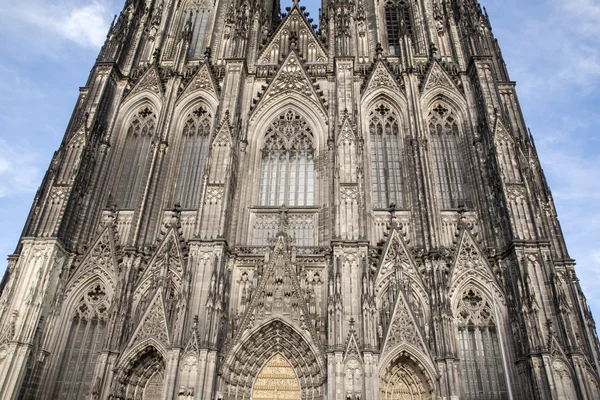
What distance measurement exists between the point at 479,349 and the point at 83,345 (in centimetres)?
1553

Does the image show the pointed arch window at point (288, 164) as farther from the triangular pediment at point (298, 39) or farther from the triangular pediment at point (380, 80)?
the triangular pediment at point (298, 39)

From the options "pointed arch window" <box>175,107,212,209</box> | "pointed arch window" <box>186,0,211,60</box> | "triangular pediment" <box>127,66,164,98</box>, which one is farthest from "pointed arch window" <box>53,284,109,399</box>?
"pointed arch window" <box>186,0,211,60</box>

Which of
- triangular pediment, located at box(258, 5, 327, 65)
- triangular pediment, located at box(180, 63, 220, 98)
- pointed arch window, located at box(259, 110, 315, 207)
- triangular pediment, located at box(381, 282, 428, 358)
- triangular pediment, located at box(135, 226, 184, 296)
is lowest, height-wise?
triangular pediment, located at box(381, 282, 428, 358)

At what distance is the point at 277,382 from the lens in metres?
18.1

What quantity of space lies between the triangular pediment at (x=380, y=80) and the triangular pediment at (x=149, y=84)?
428 inches

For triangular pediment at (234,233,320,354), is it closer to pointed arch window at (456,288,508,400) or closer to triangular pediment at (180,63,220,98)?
pointed arch window at (456,288,508,400)

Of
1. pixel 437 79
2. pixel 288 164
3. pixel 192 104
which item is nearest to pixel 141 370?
pixel 288 164

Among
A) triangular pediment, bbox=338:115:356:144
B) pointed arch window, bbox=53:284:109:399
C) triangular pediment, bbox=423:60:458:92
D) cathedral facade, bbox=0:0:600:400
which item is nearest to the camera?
cathedral facade, bbox=0:0:600:400

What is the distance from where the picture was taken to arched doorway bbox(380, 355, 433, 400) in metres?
17.5

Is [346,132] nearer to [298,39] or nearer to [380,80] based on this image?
[380,80]

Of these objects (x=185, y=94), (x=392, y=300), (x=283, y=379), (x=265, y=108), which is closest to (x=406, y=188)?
(x=392, y=300)

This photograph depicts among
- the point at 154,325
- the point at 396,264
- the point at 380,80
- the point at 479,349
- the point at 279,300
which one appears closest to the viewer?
the point at 479,349

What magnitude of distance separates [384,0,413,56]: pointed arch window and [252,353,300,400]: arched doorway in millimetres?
17913

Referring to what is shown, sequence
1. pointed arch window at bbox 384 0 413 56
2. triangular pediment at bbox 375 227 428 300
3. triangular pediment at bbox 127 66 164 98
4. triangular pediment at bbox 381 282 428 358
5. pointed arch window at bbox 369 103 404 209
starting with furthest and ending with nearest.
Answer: pointed arch window at bbox 384 0 413 56 < triangular pediment at bbox 127 66 164 98 < pointed arch window at bbox 369 103 404 209 < triangular pediment at bbox 375 227 428 300 < triangular pediment at bbox 381 282 428 358
